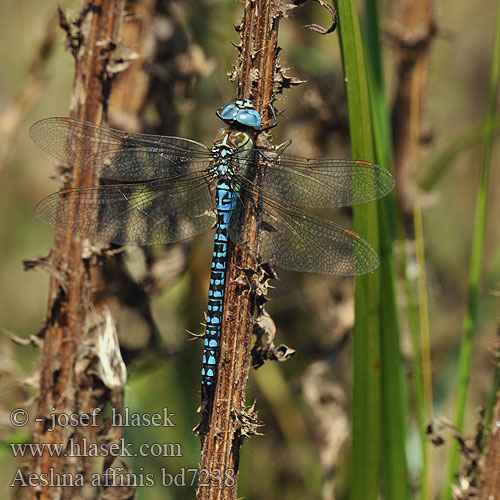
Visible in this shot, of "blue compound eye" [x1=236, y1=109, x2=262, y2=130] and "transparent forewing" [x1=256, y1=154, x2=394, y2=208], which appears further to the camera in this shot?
"transparent forewing" [x1=256, y1=154, x2=394, y2=208]

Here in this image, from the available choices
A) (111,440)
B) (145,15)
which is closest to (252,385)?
(111,440)

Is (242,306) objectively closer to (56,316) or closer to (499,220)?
(56,316)

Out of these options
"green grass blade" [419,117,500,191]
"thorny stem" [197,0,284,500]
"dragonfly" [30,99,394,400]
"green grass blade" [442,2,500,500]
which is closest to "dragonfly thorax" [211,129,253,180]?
"dragonfly" [30,99,394,400]

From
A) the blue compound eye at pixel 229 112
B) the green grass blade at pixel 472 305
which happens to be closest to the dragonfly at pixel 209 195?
the blue compound eye at pixel 229 112

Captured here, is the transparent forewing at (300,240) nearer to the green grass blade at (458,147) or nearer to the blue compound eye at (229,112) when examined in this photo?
the blue compound eye at (229,112)

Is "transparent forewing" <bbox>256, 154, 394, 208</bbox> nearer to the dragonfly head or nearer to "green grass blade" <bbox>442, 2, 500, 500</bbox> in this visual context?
the dragonfly head

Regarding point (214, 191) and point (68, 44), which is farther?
point (214, 191)
